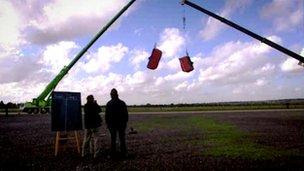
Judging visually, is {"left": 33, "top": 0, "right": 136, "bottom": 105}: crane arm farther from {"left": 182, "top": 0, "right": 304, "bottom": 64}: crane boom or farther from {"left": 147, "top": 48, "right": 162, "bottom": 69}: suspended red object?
{"left": 147, "top": 48, "right": 162, "bottom": 69}: suspended red object

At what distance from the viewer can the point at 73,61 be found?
4756 centimetres

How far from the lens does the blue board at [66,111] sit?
14.7m

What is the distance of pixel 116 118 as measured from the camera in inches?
535

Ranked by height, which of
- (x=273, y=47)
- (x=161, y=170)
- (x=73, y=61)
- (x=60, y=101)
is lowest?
(x=161, y=170)

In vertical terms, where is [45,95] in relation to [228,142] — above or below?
above

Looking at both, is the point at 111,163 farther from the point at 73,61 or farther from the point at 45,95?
the point at 45,95

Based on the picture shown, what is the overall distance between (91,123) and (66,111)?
62.1 inches

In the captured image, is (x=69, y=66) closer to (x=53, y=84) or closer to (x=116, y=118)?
(x=53, y=84)

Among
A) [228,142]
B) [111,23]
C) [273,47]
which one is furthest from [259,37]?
[111,23]

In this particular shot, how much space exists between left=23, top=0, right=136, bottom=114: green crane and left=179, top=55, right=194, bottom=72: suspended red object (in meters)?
14.1

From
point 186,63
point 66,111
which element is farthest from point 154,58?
point 66,111

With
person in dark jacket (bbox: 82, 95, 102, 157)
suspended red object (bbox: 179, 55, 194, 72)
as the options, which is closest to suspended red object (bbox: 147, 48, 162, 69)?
suspended red object (bbox: 179, 55, 194, 72)

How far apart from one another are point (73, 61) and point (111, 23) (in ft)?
30.7

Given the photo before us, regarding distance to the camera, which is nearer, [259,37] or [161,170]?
[161,170]
